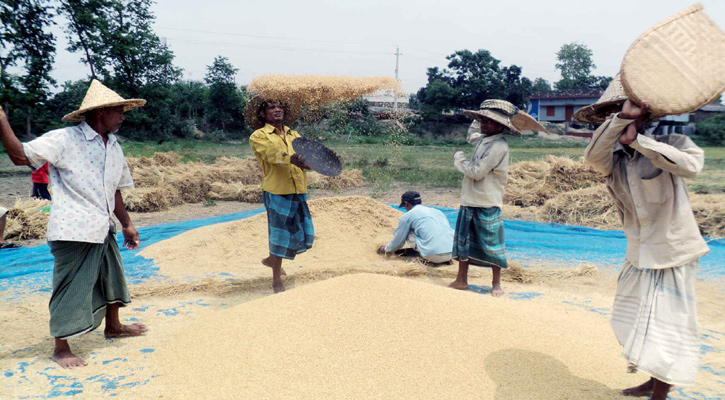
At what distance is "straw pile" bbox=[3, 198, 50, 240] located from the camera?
5.81m

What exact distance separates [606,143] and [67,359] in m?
2.65

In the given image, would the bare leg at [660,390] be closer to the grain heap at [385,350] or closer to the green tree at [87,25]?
the grain heap at [385,350]

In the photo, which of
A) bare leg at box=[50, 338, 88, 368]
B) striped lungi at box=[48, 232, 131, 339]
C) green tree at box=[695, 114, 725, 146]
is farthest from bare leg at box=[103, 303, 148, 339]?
green tree at box=[695, 114, 725, 146]

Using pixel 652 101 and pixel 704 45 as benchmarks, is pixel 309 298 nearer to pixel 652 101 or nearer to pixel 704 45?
pixel 652 101

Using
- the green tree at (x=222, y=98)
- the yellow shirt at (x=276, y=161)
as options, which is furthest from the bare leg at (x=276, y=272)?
the green tree at (x=222, y=98)

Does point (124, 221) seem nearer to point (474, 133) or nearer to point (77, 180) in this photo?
point (77, 180)

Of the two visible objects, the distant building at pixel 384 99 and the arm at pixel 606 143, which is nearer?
the arm at pixel 606 143

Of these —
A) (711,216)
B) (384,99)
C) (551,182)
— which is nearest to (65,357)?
(384,99)

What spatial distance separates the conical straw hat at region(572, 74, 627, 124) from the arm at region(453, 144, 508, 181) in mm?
1233

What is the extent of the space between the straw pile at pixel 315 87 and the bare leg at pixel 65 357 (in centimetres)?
205

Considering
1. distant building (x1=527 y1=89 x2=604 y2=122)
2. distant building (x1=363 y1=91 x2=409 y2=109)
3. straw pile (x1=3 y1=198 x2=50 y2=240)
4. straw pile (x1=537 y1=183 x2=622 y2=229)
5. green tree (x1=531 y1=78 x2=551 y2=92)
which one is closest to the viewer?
distant building (x1=363 y1=91 x2=409 y2=109)

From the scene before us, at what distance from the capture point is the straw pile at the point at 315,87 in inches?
147

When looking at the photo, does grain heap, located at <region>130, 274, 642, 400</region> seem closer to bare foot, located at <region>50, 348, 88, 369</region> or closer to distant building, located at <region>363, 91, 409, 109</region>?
bare foot, located at <region>50, 348, 88, 369</region>

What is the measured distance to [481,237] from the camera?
12.6 feet
